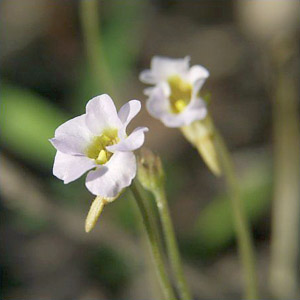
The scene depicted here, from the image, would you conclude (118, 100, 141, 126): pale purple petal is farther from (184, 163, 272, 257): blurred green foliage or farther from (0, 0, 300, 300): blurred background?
(184, 163, 272, 257): blurred green foliage

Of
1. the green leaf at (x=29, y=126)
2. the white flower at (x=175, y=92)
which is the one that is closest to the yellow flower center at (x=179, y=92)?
the white flower at (x=175, y=92)

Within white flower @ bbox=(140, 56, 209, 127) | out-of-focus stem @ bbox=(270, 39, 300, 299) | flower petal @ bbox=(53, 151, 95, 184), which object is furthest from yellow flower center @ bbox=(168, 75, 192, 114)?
out-of-focus stem @ bbox=(270, 39, 300, 299)

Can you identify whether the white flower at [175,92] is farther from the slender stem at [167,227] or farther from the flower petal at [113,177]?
the flower petal at [113,177]

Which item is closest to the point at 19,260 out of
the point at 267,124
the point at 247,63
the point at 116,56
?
the point at 116,56

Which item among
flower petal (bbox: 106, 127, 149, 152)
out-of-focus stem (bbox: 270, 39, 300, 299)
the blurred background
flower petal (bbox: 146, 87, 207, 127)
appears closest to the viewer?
flower petal (bbox: 106, 127, 149, 152)

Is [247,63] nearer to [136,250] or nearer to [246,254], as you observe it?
→ [136,250]

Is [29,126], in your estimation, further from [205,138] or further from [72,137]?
[72,137]
